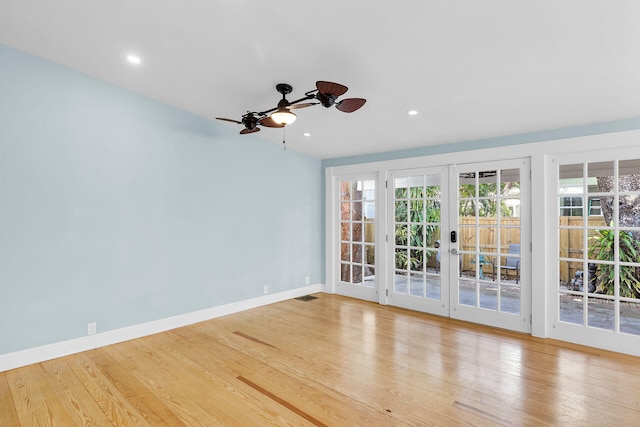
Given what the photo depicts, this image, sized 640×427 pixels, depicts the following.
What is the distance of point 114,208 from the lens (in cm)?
366

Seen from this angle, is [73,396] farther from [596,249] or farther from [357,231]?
[596,249]

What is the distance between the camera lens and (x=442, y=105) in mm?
3490

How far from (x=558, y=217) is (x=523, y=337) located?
1.42 metres

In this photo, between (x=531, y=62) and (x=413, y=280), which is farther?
(x=413, y=280)

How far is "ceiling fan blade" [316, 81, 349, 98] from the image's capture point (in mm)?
2484

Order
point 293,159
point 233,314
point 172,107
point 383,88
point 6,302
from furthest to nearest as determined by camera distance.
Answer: point 293,159 < point 233,314 < point 172,107 < point 383,88 < point 6,302

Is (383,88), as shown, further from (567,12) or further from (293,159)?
(293,159)

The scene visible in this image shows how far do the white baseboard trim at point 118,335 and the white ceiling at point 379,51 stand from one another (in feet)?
8.91

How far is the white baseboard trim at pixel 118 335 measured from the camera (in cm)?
304

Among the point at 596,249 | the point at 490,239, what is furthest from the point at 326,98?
the point at 596,249

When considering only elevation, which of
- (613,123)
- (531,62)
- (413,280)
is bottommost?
(413,280)

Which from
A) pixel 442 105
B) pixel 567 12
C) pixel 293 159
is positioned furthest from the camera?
pixel 293 159

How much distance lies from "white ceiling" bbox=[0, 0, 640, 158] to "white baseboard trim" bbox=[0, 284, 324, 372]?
2.72 m

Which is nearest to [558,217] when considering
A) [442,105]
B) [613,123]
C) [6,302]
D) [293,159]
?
[613,123]
